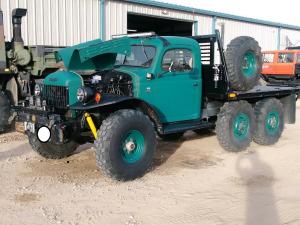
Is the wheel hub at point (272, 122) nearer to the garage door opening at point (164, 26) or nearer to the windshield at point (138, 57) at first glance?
the windshield at point (138, 57)

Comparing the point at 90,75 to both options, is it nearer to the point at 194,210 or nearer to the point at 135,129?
the point at 135,129

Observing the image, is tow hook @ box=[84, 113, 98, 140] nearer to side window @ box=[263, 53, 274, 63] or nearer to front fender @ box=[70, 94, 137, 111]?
front fender @ box=[70, 94, 137, 111]

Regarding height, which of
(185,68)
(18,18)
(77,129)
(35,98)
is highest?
(18,18)

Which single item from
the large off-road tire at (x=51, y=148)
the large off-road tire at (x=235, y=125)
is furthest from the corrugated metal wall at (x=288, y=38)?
the large off-road tire at (x=51, y=148)

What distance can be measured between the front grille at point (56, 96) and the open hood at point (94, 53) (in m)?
0.44

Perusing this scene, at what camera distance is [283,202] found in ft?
17.5

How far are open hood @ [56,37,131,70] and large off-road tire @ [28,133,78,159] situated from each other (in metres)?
1.37

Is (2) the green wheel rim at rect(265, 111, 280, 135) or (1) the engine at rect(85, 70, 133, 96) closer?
(1) the engine at rect(85, 70, 133, 96)

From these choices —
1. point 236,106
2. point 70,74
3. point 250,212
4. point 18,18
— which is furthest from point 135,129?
point 18,18

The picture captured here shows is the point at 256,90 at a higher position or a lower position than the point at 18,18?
lower

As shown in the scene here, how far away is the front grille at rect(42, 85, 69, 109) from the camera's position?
619 centimetres

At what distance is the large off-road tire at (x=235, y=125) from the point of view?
25.5 ft

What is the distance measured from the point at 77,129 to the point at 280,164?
3444 mm

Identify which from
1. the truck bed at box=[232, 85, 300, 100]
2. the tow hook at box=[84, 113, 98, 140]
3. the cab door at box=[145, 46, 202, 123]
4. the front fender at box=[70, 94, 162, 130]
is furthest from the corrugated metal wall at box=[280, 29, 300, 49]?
the tow hook at box=[84, 113, 98, 140]
